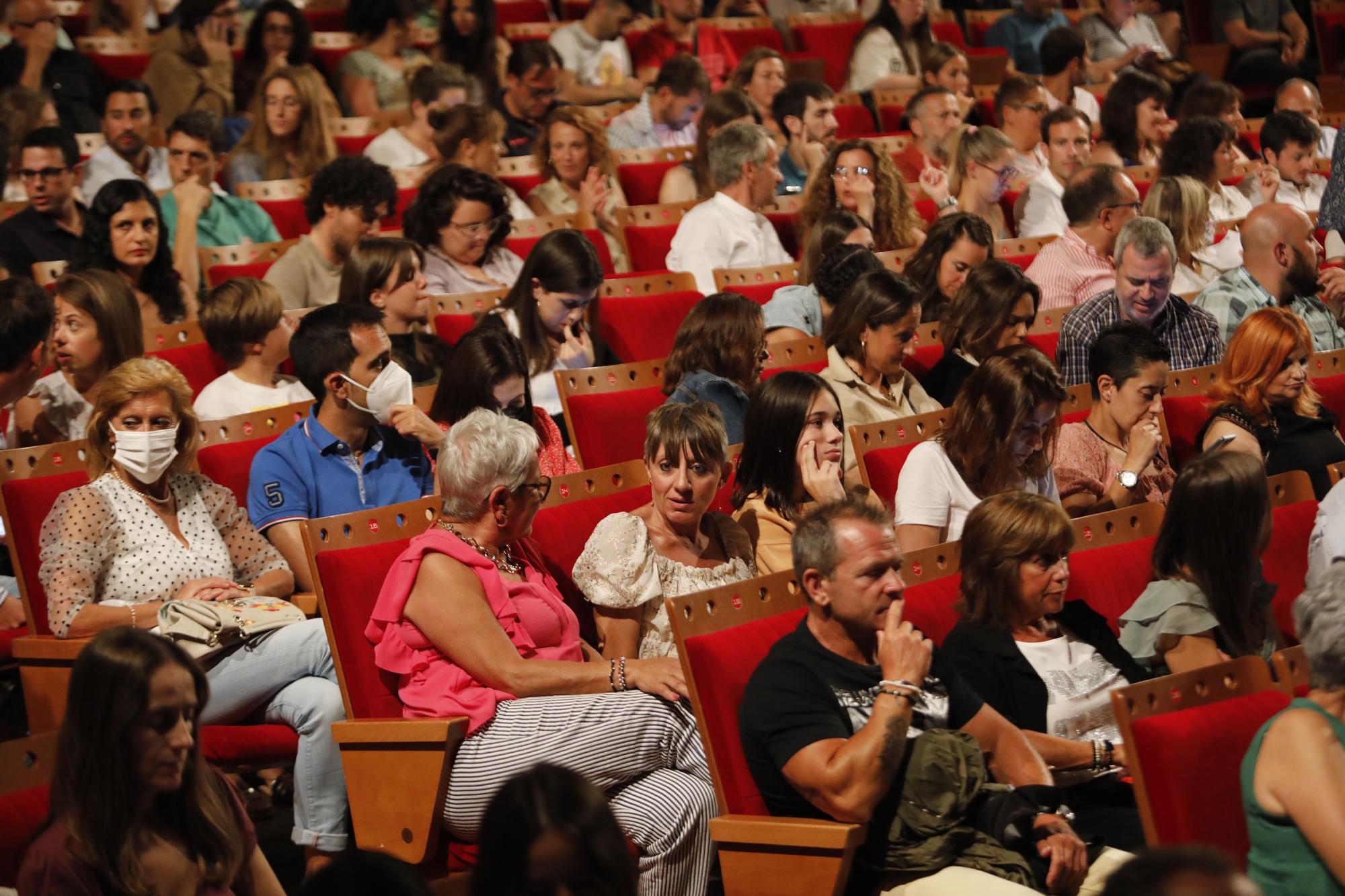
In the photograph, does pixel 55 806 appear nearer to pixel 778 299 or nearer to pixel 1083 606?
pixel 1083 606

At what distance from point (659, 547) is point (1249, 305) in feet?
8.68

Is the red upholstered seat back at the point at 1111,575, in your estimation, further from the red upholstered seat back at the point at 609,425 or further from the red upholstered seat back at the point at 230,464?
the red upholstered seat back at the point at 230,464

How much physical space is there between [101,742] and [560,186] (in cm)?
441

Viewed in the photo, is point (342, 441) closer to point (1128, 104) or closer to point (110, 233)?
point (110, 233)

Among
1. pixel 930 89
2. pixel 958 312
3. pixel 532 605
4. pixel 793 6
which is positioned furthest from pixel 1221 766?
pixel 793 6

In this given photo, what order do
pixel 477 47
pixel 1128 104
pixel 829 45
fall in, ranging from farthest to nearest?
pixel 829 45, pixel 477 47, pixel 1128 104

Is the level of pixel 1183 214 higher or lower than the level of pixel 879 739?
higher

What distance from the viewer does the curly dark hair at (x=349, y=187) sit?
502 cm

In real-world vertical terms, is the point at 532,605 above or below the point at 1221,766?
above

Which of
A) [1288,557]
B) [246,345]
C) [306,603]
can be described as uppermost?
[246,345]

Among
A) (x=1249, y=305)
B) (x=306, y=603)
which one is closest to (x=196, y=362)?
(x=306, y=603)

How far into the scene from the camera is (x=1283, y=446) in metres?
4.01

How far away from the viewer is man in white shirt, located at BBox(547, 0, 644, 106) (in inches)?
314

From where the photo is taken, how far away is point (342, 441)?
11.6 ft
